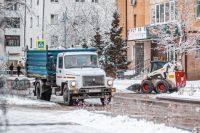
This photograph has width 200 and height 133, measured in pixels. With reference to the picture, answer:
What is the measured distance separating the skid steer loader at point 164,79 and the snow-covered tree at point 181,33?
7.66m

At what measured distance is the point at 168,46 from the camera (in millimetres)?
43562

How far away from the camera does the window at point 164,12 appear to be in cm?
4640

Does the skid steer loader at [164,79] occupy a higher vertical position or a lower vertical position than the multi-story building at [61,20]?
lower

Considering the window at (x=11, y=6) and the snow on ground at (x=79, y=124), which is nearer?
the snow on ground at (x=79, y=124)

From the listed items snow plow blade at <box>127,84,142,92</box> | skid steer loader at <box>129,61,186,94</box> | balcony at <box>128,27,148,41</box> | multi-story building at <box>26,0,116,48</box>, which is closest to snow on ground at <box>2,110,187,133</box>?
skid steer loader at <box>129,61,186,94</box>

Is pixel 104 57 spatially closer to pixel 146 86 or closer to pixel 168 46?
pixel 168 46

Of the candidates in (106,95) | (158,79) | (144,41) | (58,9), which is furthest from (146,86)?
(58,9)

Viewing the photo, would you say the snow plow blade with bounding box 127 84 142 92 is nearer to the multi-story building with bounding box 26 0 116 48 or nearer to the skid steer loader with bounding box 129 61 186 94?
the skid steer loader with bounding box 129 61 186 94

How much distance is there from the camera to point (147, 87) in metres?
35.6

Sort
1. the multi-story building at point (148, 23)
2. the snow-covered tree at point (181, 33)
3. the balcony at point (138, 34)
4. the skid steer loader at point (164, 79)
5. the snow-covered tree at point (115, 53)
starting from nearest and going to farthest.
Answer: the skid steer loader at point (164, 79)
the snow-covered tree at point (181, 33)
the multi-story building at point (148, 23)
the snow-covered tree at point (115, 53)
the balcony at point (138, 34)

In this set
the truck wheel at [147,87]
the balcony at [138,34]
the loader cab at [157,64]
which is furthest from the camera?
the balcony at [138,34]

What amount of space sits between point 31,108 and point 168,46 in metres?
22.3

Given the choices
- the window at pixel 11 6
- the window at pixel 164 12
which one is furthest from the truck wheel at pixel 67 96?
the window at pixel 164 12

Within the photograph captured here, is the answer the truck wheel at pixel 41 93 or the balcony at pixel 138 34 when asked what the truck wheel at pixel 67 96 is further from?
the balcony at pixel 138 34
